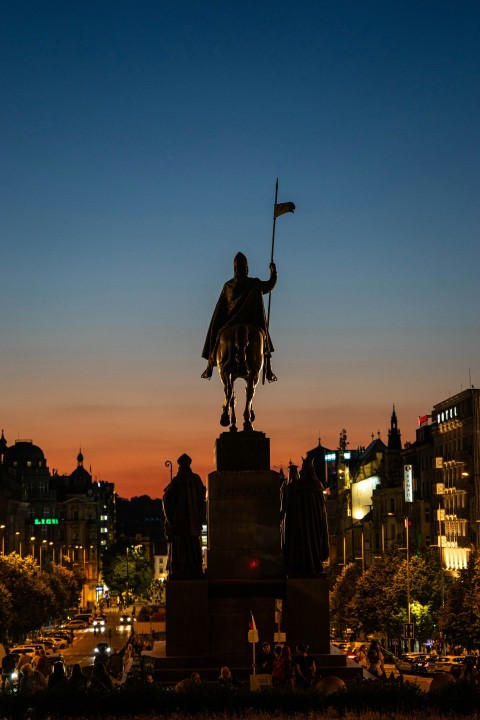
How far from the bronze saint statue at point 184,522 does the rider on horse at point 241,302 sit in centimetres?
336

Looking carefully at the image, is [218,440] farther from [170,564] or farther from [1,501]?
[1,501]

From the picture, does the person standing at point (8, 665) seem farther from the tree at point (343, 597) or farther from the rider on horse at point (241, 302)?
the tree at point (343, 597)

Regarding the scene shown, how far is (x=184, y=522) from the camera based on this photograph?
28.5m

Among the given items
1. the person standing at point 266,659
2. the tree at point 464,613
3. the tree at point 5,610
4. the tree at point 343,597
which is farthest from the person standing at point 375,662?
the tree at point 343,597

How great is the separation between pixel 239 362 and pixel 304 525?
4011 mm

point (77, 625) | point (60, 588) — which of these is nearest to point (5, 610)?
point (60, 588)


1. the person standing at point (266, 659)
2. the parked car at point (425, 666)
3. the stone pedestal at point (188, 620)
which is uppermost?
the stone pedestal at point (188, 620)

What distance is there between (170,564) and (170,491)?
4.75 ft

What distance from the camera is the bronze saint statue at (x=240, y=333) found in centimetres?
3017

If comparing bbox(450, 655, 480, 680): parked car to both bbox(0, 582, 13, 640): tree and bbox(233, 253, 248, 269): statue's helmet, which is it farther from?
bbox(0, 582, 13, 640): tree

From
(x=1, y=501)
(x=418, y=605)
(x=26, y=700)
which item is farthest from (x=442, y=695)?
(x=1, y=501)

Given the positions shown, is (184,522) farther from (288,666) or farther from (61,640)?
(61,640)

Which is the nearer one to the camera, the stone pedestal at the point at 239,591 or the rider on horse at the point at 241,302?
the stone pedestal at the point at 239,591

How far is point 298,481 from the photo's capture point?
94.0 ft
